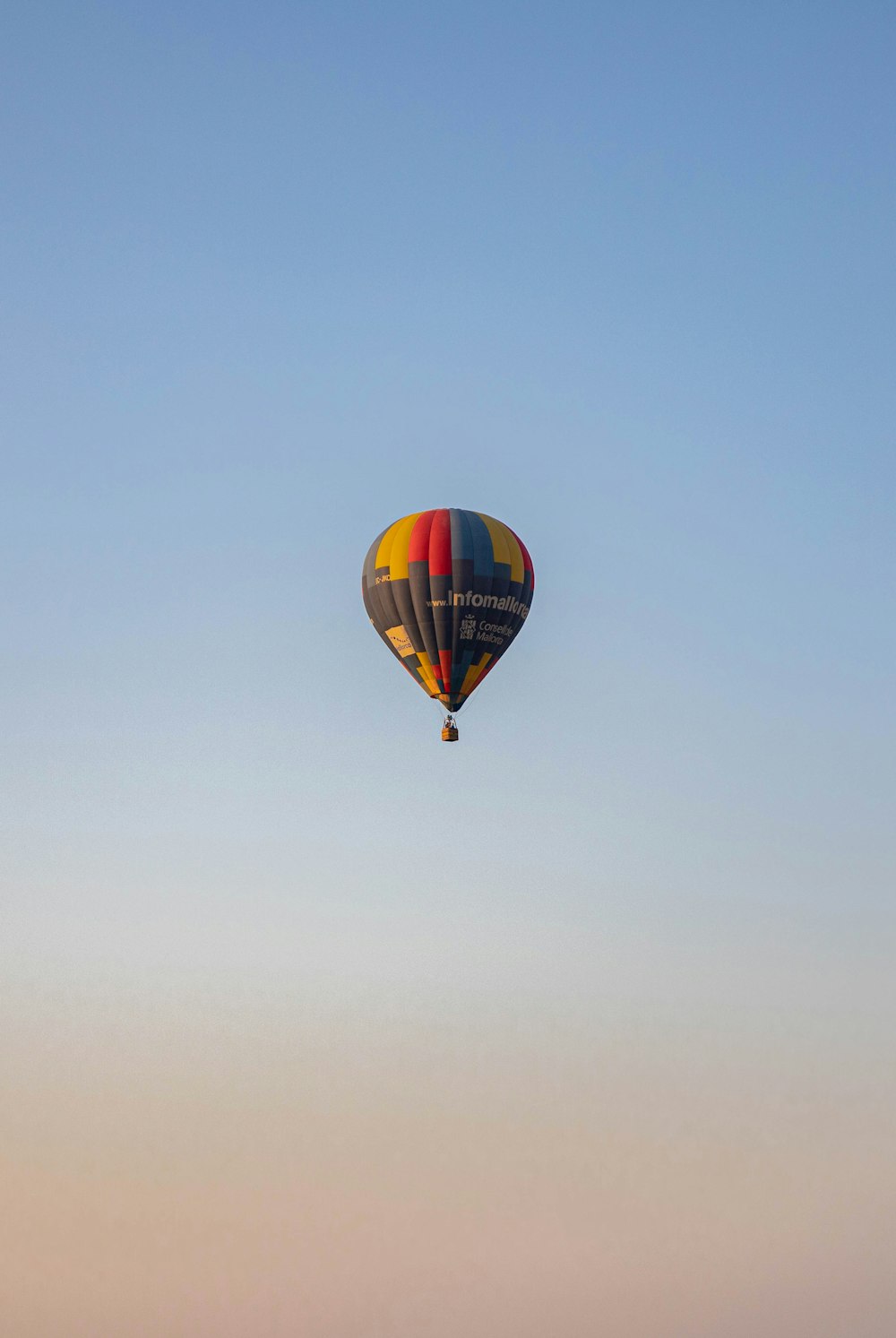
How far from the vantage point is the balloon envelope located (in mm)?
83875

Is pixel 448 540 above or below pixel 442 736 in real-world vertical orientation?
above

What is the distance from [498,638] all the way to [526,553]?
12.4ft

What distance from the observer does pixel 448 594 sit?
83.9 metres

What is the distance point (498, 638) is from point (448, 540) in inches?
180

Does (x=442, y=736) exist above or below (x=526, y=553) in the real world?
below

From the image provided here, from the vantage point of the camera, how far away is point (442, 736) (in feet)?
284

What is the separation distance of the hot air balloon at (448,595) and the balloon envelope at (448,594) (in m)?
0.03

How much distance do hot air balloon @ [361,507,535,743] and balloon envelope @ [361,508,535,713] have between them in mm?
35

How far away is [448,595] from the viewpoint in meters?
83.9

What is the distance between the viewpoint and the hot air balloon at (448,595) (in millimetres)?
83875

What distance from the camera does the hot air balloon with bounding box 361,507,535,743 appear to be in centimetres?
8388

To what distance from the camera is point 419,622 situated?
84.6 meters

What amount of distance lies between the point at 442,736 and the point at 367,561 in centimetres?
764

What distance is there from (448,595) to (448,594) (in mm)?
35
